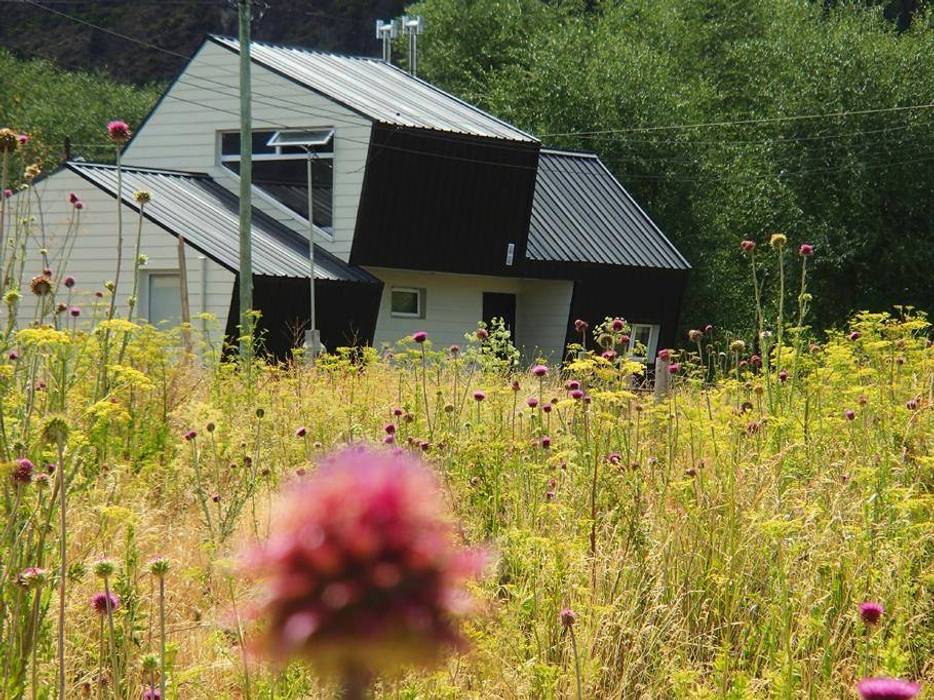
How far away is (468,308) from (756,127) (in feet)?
44.9

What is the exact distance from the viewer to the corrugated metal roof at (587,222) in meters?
32.2

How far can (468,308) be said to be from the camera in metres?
31.5

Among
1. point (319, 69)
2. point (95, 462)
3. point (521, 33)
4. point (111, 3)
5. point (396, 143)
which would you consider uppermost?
point (111, 3)

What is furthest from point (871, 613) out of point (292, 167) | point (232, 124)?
point (232, 124)

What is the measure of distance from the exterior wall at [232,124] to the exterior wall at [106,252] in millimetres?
3680

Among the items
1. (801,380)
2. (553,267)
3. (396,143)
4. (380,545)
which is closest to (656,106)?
(553,267)

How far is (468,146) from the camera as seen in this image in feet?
93.7

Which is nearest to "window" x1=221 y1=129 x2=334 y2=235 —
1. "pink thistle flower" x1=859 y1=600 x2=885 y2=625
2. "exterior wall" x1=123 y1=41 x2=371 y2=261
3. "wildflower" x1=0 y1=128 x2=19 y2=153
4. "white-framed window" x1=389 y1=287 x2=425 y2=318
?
"exterior wall" x1=123 y1=41 x2=371 y2=261

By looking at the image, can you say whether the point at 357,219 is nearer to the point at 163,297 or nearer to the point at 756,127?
the point at 163,297

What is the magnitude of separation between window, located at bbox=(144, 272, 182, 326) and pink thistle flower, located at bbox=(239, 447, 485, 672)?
2562cm

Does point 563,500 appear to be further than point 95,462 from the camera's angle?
No

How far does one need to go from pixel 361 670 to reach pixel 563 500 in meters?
4.76

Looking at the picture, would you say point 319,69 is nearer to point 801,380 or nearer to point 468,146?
point 468,146

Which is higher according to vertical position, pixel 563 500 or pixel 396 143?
pixel 396 143
